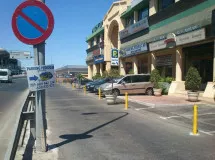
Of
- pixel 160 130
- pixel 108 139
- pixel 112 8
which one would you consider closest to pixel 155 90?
pixel 160 130

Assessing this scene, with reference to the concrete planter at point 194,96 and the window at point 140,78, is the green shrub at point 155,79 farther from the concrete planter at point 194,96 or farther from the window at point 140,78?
the concrete planter at point 194,96

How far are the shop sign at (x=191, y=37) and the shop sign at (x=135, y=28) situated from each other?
24.3ft

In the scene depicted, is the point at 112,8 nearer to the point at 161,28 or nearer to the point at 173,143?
the point at 161,28

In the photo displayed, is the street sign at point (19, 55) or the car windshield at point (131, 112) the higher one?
the street sign at point (19, 55)

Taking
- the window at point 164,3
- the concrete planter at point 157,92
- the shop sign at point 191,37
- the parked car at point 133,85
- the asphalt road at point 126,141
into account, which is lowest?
the asphalt road at point 126,141

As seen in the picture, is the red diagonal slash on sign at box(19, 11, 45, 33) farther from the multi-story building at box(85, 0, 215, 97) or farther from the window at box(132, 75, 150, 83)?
the window at box(132, 75, 150, 83)

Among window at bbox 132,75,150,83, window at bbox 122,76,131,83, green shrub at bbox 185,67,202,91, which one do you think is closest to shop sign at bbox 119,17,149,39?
window at bbox 132,75,150,83

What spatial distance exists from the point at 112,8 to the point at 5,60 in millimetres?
68537

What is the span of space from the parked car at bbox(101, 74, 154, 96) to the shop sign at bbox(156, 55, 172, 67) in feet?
18.8

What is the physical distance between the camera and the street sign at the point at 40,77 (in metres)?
5.79

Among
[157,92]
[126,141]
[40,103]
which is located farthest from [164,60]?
[40,103]

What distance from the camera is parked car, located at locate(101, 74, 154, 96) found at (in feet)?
75.3

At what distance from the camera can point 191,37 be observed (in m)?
20.8

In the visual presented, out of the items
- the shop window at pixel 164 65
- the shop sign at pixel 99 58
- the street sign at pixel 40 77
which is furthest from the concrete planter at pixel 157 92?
the shop sign at pixel 99 58
